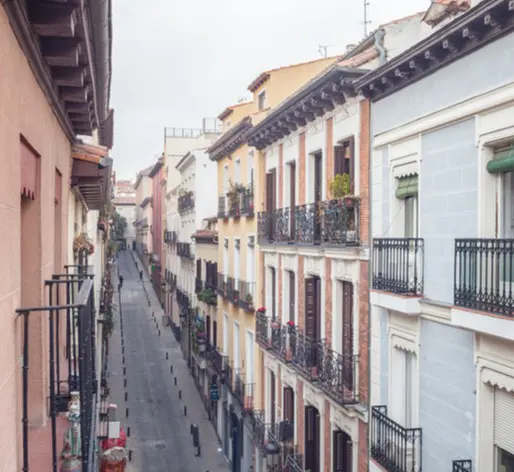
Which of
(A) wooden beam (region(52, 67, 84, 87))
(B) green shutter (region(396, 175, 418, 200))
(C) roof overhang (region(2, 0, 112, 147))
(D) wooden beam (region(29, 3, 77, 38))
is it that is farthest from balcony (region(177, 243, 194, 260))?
(D) wooden beam (region(29, 3, 77, 38))

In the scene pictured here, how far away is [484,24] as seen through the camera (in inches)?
366

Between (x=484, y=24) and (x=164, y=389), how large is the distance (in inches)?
1320

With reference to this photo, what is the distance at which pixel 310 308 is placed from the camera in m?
17.8

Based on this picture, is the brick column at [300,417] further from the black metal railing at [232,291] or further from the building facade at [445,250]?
the black metal railing at [232,291]

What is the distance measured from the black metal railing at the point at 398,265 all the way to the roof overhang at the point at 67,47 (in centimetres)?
596

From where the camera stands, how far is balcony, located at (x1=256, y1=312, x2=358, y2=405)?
14656 mm

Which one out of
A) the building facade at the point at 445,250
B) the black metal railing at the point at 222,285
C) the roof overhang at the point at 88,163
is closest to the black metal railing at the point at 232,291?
the black metal railing at the point at 222,285

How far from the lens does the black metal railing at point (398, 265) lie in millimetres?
11672

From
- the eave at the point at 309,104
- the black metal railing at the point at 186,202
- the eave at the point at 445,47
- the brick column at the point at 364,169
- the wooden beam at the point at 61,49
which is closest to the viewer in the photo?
the wooden beam at the point at 61,49

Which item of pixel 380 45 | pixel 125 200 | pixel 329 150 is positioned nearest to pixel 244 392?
pixel 329 150

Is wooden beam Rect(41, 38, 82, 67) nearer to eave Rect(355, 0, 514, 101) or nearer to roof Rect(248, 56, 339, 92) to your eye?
eave Rect(355, 0, 514, 101)

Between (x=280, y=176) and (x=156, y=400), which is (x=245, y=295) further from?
(x=156, y=400)

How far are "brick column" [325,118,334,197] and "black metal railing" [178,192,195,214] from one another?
26226mm

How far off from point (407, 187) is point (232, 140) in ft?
51.2
